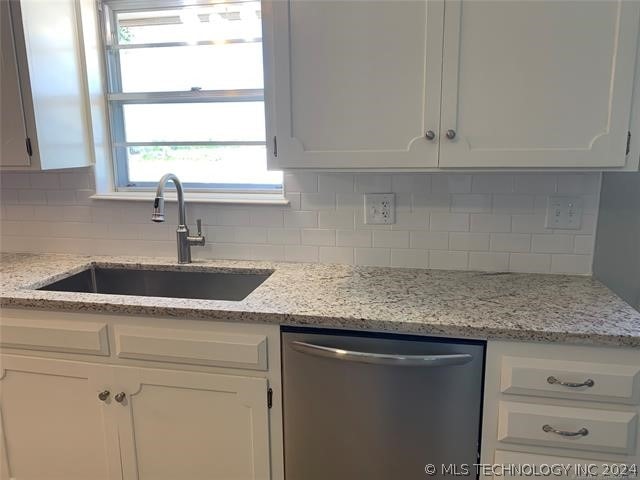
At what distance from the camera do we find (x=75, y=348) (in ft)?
5.25

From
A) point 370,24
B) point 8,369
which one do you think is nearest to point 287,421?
point 8,369

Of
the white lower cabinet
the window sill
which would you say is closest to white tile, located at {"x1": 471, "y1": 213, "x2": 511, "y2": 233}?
the window sill

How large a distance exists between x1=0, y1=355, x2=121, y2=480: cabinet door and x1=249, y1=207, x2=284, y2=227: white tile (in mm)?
781

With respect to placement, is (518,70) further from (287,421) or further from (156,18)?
(156,18)

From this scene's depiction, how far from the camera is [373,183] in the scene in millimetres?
1870

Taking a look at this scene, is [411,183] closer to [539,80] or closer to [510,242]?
[510,242]

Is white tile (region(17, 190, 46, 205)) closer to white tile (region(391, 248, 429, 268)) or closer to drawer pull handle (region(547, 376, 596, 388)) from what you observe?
white tile (region(391, 248, 429, 268))

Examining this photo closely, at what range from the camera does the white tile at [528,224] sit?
5.84ft

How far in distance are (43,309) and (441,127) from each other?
139 cm

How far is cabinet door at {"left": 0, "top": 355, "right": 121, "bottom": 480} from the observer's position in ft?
5.36

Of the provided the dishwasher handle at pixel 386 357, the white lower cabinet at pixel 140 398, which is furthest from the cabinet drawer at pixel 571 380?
the white lower cabinet at pixel 140 398

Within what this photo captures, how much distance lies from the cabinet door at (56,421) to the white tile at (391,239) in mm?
1055

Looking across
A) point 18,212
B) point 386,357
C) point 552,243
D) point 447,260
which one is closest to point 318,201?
point 447,260

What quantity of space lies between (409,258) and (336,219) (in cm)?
32
